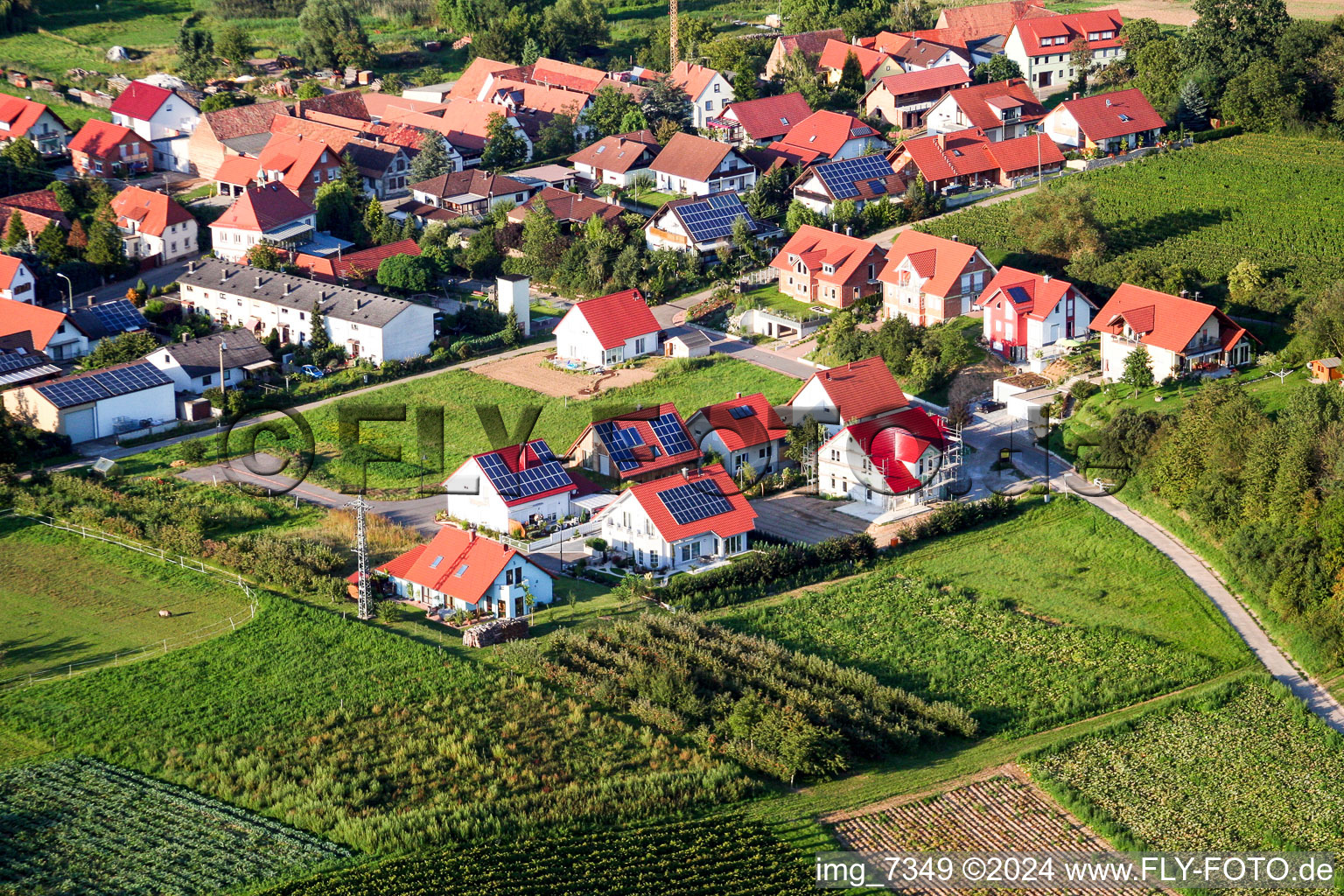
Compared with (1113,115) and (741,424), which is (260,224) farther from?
(1113,115)

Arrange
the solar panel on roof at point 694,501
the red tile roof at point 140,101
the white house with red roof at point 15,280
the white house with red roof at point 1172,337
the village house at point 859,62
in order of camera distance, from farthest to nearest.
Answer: the village house at point 859,62 → the red tile roof at point 140,101 → the white house with red roof at point 15,280 → the white house with red roof at point 1172,337 → the solar panel on roof at point 694,501

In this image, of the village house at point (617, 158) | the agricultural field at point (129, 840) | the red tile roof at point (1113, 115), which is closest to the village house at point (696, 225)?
the village house at point (617, 158)

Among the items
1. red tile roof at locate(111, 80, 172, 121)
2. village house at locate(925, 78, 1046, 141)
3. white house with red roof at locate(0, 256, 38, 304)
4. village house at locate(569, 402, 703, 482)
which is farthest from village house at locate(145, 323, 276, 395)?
village house at locate(925, 78, 1046, 141)

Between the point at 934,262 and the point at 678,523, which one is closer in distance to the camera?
the point at 678,523

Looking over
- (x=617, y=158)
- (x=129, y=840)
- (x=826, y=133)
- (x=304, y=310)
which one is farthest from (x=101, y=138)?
(x=129, y=840)

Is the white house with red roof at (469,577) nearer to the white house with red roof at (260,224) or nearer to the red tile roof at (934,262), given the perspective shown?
the red tile roof at (934,262)

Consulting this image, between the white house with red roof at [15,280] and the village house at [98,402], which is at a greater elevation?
the white house with red roof at [15,280]
